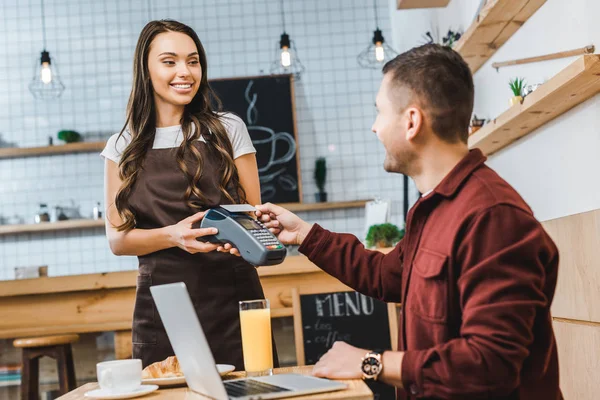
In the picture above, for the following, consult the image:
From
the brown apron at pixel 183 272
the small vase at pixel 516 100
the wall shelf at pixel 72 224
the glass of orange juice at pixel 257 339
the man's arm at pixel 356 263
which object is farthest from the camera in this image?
the wall shelf at pixel 72 224

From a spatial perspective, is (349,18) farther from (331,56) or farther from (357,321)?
(357,321)

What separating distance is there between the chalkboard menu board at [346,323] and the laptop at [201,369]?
1667mm

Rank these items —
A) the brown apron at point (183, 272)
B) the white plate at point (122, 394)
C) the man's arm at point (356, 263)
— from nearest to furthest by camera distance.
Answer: the white plate at point (122, 394) → the man's arm at point (356, 263) → the brown apron at point (183, 272)

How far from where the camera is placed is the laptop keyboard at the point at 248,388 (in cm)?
113

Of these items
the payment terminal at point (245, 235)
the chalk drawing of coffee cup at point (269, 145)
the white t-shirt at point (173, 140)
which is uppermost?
the chalk drawing of coffee cup at point (269, 145)

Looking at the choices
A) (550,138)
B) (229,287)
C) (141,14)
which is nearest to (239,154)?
(229,287)

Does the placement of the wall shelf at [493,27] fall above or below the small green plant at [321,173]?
above

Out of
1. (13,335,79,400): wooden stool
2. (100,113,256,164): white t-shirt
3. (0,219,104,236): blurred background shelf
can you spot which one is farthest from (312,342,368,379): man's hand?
(0,219,104,236): blurred background shelf

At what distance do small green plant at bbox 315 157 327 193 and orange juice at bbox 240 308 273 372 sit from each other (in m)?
3.90

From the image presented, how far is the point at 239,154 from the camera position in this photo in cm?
199

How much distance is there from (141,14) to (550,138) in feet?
12.0

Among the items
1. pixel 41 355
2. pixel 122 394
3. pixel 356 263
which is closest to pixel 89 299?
pixel 41 355

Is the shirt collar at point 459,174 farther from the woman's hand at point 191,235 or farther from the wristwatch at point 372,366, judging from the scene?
the woman's hand at point 191,235

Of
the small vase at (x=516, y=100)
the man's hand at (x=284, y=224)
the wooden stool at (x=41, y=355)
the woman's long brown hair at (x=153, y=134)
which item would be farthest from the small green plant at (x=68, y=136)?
the man's hand at (x=284, y=224)
